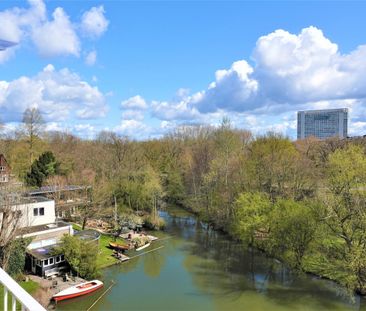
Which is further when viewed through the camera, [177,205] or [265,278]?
[177,205]

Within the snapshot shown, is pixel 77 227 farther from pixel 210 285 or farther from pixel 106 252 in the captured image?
pixel 210 285

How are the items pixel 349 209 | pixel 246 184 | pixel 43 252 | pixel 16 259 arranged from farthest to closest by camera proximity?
pixel 246 184
pixel 43 252
pixel 16 259
pixel 349 209

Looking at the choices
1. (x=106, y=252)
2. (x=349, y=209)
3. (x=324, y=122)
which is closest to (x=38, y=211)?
(x=106, y=252)

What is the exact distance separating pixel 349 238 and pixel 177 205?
27.4 metres

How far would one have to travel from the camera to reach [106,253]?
74.6 ft

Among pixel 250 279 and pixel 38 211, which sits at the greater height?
pixel 38 211

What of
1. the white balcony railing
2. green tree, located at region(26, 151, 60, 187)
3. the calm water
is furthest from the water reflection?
the white balcony railing

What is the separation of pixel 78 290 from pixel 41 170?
56.6 feet

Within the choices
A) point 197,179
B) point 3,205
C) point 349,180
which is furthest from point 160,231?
point 349,180

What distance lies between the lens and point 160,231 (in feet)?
98.9

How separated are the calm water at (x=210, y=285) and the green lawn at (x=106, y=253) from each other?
1.88 feet

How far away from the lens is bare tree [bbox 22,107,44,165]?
33969mm

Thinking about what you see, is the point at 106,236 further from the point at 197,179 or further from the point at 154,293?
the point at 197,179

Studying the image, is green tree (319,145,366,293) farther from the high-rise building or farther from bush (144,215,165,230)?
the high-rise building
